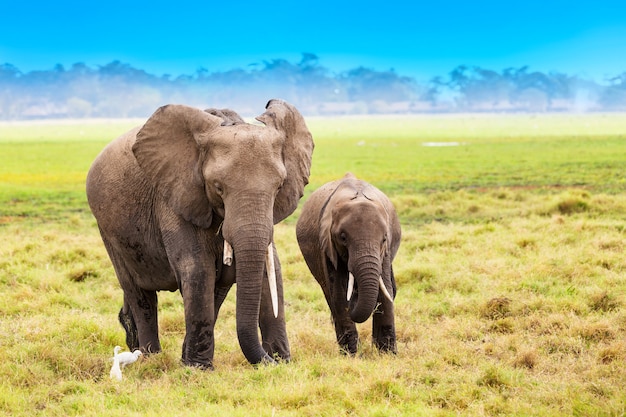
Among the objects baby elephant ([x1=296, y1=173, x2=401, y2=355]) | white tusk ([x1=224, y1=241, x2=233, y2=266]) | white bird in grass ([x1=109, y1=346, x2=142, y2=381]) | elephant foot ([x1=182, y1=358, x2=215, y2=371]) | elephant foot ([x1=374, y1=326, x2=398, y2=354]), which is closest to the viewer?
white tusk ([x1=224, y1=241, x2=233, y2=266])

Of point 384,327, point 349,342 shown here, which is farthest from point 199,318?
point 384,327

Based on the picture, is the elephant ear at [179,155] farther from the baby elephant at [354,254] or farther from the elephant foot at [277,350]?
the baby elephant at [354,254]

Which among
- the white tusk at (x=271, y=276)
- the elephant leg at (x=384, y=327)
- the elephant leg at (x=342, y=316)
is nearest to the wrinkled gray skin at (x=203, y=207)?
the white tusk at (x=271, y=276)

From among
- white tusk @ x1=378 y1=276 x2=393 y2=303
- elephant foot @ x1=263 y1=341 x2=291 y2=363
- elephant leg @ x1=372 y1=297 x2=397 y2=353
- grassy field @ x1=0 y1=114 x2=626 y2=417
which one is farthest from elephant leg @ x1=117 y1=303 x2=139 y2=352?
white tusk @ x1=378 y1=276 x2=393 y2=303

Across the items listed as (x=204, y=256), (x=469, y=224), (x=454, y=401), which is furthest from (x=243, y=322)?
(x=469, y=224)

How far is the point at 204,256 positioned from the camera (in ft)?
23.3

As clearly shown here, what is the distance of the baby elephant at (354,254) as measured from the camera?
7.57 meters

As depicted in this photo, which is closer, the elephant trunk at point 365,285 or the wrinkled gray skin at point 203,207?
the wrinkled gray skin at point 203,207

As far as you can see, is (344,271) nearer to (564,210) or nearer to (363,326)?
(363,326)

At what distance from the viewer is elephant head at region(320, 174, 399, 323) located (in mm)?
7527

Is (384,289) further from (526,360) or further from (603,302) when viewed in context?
(603,302)

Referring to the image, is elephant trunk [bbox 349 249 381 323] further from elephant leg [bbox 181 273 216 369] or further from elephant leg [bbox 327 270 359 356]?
elephant leg [bbox 181 273 216 369]

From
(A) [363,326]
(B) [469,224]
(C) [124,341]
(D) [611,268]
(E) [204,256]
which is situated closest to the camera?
(E) [204,256]

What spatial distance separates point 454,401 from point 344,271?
7.03 feet
